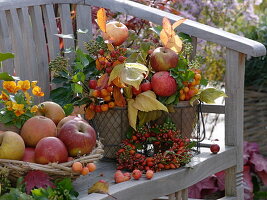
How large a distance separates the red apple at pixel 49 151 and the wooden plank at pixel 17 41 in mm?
645

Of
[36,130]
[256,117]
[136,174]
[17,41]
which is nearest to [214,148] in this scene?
[136,174]

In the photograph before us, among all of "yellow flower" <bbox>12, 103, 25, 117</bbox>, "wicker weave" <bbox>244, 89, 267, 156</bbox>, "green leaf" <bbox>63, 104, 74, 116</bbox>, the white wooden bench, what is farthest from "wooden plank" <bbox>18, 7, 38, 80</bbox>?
"wicker weave" <bbox>244, 89, 267, 156</bbox>

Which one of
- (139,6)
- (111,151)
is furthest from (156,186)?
(139,6)

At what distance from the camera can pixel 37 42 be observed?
2.84 meters

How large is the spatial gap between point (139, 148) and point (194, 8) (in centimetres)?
166

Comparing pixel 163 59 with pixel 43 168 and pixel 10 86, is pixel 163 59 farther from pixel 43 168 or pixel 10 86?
pixel 43 168

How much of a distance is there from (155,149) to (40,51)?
0.66m

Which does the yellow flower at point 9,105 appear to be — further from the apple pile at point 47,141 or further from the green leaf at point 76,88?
the green leaf at point 76,88

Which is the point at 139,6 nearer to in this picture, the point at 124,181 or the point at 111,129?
the point at 111,129

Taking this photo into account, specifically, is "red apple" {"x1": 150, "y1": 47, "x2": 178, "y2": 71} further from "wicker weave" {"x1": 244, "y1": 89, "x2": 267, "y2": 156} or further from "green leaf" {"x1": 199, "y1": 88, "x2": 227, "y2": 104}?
"wicker weave" {"x1": 244, "y1": 89, "x2": 267, "y2": 156}

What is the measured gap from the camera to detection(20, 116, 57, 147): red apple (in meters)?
2.23

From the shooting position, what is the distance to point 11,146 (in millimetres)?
2102

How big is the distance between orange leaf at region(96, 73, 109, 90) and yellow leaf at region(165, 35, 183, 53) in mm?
269

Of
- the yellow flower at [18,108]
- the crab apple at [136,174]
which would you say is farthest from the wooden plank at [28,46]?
the crab apple at [136,174]
